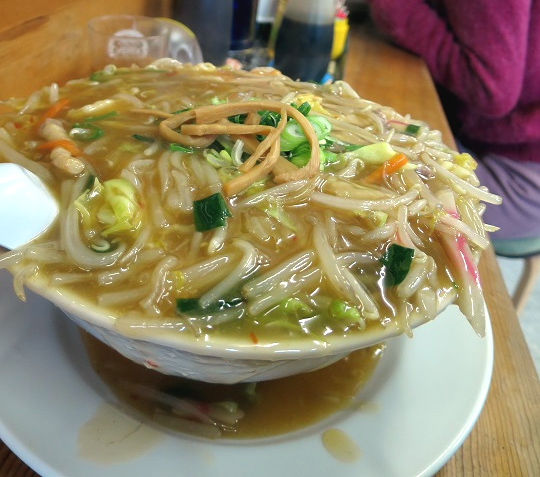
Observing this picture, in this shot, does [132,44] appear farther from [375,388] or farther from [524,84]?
[524,84]

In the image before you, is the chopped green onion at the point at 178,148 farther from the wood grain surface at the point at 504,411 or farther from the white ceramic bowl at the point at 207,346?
the wood grain surface at the point at 504,411

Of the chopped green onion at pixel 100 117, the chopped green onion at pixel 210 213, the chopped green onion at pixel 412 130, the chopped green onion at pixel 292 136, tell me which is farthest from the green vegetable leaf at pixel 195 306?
the chopped green onion at pixel 412 130

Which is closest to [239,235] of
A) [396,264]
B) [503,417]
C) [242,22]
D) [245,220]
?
[245,220]

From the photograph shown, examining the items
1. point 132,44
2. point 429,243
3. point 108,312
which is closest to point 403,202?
point 429,243

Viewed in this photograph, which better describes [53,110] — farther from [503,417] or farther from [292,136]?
[503,417]

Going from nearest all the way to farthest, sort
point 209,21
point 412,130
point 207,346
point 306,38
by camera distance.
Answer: point 207,346 < point 412,130 < point 209,21 < point 306,38

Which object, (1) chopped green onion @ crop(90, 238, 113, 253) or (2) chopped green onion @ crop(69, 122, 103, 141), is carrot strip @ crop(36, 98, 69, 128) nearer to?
(2) chopped green onion @ crop(69, 122, 103, 141)
